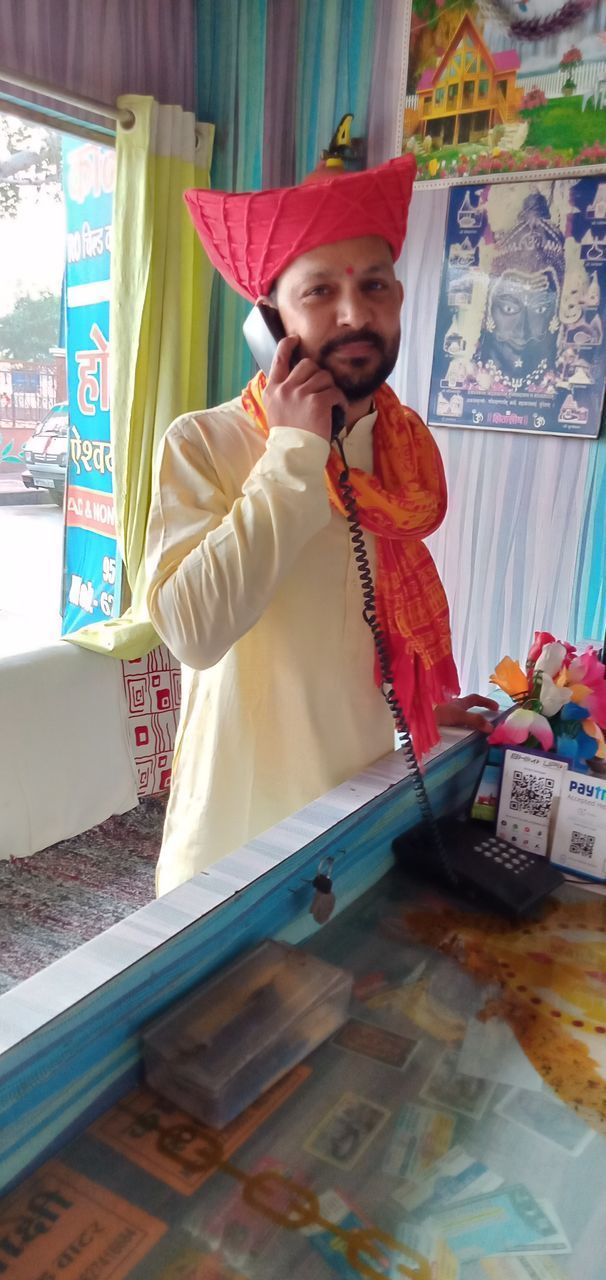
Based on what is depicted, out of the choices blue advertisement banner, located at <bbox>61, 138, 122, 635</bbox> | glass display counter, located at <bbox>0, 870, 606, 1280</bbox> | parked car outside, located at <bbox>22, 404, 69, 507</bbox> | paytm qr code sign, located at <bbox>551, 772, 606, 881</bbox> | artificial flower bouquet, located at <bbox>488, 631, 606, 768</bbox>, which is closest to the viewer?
glass display counter, located at <bbox>0, 870, 606, 1280</bbox>

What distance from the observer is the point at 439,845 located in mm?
1041

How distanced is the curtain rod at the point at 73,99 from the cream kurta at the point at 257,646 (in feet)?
4.52

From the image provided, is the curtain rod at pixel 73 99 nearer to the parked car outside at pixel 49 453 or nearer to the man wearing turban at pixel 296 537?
the parked car outside at pixel 49 453

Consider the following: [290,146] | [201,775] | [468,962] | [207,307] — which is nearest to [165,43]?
[290,146]

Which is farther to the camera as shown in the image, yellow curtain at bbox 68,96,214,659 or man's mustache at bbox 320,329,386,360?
yellow curtain at bbox 68,96,214,659

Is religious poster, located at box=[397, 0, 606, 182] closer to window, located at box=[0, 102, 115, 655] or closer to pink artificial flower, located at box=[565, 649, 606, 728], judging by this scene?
window, located at box=[0, 102, 115, 655]

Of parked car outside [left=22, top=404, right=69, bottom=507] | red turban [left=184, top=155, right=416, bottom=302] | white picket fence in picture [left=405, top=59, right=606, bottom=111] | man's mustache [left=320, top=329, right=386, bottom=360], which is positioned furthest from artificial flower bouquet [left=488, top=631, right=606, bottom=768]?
parked car outside [left=22, top=404, right=69, bottom=507]

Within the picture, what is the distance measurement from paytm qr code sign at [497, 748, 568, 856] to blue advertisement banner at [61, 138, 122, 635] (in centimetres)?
180

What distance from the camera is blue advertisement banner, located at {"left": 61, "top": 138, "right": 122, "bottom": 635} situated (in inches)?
100

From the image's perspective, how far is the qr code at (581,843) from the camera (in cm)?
111

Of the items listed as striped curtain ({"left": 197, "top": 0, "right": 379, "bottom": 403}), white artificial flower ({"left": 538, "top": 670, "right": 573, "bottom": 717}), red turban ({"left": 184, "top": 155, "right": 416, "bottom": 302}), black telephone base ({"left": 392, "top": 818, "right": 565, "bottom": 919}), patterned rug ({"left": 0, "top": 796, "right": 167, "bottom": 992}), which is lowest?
patterned rug ({"left": 0, "top": 796, "right": 167, "bottom": 992})

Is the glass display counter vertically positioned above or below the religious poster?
below

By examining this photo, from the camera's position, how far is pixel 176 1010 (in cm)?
71

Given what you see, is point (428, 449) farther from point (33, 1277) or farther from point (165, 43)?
point (165, 43)
